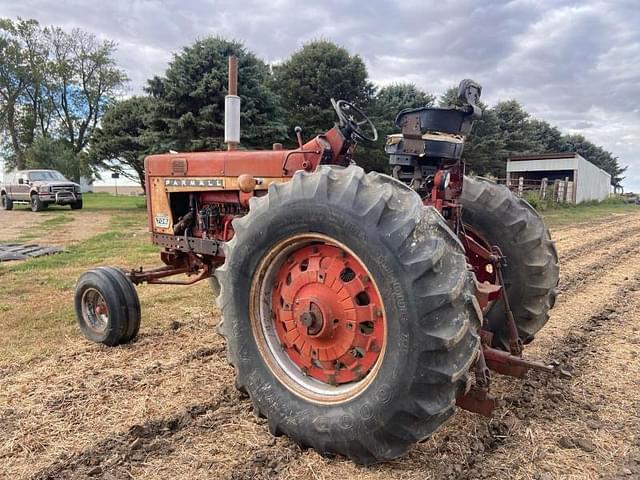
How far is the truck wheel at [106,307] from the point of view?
3.88m

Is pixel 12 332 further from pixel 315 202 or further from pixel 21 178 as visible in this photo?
pixel 21 178

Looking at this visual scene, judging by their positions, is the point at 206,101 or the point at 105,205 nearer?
the point at 206,101

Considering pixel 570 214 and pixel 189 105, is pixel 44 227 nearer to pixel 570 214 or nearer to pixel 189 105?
pixel 189 105

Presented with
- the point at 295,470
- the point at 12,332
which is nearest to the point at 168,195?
the point at 12,332

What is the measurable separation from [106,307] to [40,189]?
17.4 m

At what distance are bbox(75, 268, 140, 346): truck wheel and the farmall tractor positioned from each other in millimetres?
1332

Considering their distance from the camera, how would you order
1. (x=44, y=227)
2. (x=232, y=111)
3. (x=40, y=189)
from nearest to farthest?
(x=232, y=111) < (x=44, y=227) < (x=40, y=189)

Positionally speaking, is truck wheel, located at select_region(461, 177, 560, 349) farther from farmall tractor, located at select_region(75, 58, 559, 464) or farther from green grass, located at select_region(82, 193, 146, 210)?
green grass, located at select_region(82, 193, 146, 210)

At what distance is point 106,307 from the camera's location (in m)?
3.96

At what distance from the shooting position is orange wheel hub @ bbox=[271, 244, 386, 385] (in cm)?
233

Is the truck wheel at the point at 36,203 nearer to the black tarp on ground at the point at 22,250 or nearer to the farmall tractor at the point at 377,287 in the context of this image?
the black tarp on ground at the point at 22,250

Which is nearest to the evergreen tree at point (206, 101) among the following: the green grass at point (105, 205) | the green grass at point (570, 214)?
the green grass at point (105, 205)

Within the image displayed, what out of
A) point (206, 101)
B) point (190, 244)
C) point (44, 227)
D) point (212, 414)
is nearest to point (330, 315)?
point (212, 414)

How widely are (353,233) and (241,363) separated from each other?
0.96 meters
